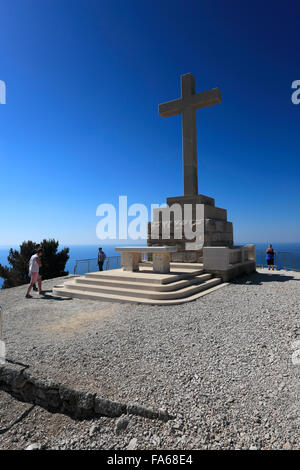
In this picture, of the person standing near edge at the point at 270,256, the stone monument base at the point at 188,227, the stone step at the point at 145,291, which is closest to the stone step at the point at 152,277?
the stone step at the point at 145,291

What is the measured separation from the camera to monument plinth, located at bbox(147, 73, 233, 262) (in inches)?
394

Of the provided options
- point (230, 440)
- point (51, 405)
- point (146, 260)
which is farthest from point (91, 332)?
point (146, 260)

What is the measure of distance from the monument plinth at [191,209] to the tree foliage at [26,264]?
46.6 ft

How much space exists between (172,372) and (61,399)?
150cm

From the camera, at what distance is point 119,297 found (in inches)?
268

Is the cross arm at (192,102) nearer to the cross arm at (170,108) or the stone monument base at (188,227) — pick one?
the cross arm at (170,108)

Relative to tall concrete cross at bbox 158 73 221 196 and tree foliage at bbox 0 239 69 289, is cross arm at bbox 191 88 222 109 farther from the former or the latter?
tree foliage at bbox 0 239 69 289

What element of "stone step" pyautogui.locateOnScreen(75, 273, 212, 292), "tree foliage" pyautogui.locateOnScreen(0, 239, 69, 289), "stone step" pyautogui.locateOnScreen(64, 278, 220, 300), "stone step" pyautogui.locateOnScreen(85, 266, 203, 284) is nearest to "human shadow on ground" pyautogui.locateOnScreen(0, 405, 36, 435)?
"stone step" pyautogui.locateOnScreen(64, 278, 220, 300)

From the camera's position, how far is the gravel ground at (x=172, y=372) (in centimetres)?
237

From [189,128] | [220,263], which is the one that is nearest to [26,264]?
[189,128]

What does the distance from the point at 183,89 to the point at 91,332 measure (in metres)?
11.2

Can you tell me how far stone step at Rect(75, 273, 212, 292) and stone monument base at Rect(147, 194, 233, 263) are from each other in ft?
5.55
